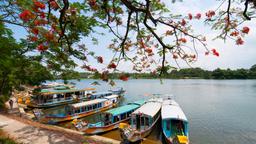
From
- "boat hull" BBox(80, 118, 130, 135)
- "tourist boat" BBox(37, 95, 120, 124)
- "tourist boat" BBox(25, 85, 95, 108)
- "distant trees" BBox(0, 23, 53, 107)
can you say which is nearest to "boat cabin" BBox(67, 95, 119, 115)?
"tourist boat" BBox(37, 95, 120, 124)

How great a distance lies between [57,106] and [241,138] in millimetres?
20799

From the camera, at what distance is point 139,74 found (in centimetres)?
385

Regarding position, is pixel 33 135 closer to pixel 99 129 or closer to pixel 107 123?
pixel 99 129

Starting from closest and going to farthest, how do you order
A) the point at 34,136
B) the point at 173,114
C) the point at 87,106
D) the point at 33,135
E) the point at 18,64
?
1. the point at 18,64
2. the point at 34,136
3. the point at 33,135
4. the point at 173,114
5. the point at 87,106

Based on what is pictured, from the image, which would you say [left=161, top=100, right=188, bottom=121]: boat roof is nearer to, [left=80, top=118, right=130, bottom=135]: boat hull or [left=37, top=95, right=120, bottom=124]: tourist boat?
A: [left=80, top=118, right=130, bottom=135]: boat hull

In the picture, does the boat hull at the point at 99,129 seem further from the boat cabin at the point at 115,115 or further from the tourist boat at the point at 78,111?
the tourist boat at the point at 78,111

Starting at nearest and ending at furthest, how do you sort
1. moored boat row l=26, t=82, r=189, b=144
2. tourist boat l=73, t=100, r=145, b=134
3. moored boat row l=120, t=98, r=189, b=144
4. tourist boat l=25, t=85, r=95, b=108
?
moored boat row l=120, t=98, r=189, b=144, moored boat row l=26, t=82, r=189, b=144, tourist boat l=73, t=100, r=145, b=134, tourist boat l=25, t=85, r=95, b=108

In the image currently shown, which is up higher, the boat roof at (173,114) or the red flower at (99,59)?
the red flower at (99,59)

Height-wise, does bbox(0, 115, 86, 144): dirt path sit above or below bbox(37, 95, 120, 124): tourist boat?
above

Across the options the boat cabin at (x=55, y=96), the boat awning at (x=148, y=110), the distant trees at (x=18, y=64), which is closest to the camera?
the distant trees at (x=18, y=64)

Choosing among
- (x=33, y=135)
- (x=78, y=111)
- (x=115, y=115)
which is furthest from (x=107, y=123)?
(x=33, y=135)

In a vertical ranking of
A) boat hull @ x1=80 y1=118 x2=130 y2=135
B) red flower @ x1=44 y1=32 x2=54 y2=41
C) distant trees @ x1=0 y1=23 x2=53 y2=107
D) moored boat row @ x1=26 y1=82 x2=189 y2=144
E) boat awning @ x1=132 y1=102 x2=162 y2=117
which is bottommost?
boat hull @ x1=80 y1=118 x2=130 y2=135

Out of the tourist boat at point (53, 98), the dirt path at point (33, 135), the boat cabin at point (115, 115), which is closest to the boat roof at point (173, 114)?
the boat cabin at point (115, 115)

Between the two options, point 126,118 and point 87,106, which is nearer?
point 126,118
